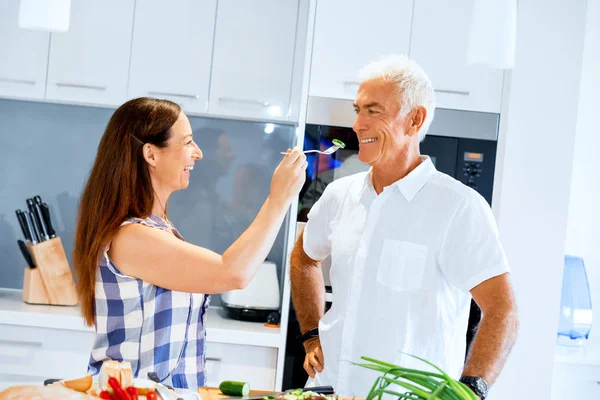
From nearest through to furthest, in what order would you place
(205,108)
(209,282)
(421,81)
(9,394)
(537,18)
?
1. (9,394)
2. (209,282)
3. (421,81)
4. (537,18)
5. (205,108)

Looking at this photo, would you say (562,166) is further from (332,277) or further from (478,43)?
(332,277)

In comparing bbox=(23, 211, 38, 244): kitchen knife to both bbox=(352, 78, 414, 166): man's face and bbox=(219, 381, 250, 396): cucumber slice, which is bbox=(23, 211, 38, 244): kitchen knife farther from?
bbox=(219, 381, 250, 396): cucumber slice

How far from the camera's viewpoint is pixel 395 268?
1.91 meters

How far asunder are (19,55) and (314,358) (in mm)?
2000

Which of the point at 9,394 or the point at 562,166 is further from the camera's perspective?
the point at 562,166

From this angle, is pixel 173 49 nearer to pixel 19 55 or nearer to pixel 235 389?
pixel 19 55

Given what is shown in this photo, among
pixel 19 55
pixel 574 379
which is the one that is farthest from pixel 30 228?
pixel 574 379

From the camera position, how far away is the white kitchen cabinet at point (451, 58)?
10.1 ft

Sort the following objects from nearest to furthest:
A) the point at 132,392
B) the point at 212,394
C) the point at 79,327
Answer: the point at 132,392, the point at 212,394, the point at 79,327

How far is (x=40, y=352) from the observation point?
3.01m

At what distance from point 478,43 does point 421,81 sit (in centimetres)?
19

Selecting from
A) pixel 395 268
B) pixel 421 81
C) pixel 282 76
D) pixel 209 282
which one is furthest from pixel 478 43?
pixel 282 76

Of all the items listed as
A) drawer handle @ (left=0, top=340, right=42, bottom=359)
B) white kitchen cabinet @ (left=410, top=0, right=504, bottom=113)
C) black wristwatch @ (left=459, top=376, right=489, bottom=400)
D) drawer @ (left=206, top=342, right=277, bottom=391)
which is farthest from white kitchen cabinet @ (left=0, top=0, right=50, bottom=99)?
black wristwatch @ (left=459, top=376, right=489, bottom=400)

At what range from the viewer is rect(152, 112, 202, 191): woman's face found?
181 centimetres
